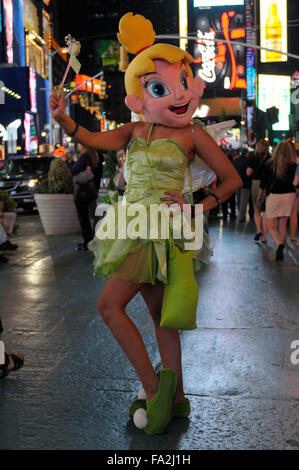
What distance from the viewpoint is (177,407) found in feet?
12.9

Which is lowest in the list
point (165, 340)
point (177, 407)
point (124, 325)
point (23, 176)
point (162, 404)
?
point (23, 176)

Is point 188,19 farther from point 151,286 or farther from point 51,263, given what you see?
point 151,286

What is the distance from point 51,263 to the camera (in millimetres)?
10227

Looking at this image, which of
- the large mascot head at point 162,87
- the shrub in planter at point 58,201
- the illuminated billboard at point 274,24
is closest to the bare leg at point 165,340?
the large mascot head at point 162,87

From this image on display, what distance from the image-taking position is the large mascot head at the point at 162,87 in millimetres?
3916

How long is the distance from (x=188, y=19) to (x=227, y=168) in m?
37.9

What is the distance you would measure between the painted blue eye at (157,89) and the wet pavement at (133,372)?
189 cm

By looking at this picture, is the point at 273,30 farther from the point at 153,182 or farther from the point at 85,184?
the point at 153,182

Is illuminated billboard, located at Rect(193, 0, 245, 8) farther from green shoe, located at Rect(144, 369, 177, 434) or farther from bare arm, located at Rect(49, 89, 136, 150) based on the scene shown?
green shoe, located at Rect(144, 369, 177, 434)

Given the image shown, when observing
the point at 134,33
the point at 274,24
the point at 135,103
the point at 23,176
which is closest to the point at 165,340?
the point at 135,103

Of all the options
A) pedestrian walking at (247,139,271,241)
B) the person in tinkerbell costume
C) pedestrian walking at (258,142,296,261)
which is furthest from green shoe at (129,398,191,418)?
pedestrian walking at (247,139,271,241)

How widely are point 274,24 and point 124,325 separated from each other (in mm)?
41744

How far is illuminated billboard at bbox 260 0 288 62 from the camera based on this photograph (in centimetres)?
4166

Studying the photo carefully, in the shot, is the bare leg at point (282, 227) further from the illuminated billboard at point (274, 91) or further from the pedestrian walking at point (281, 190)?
the illuminated billboard at point (274, 91)
